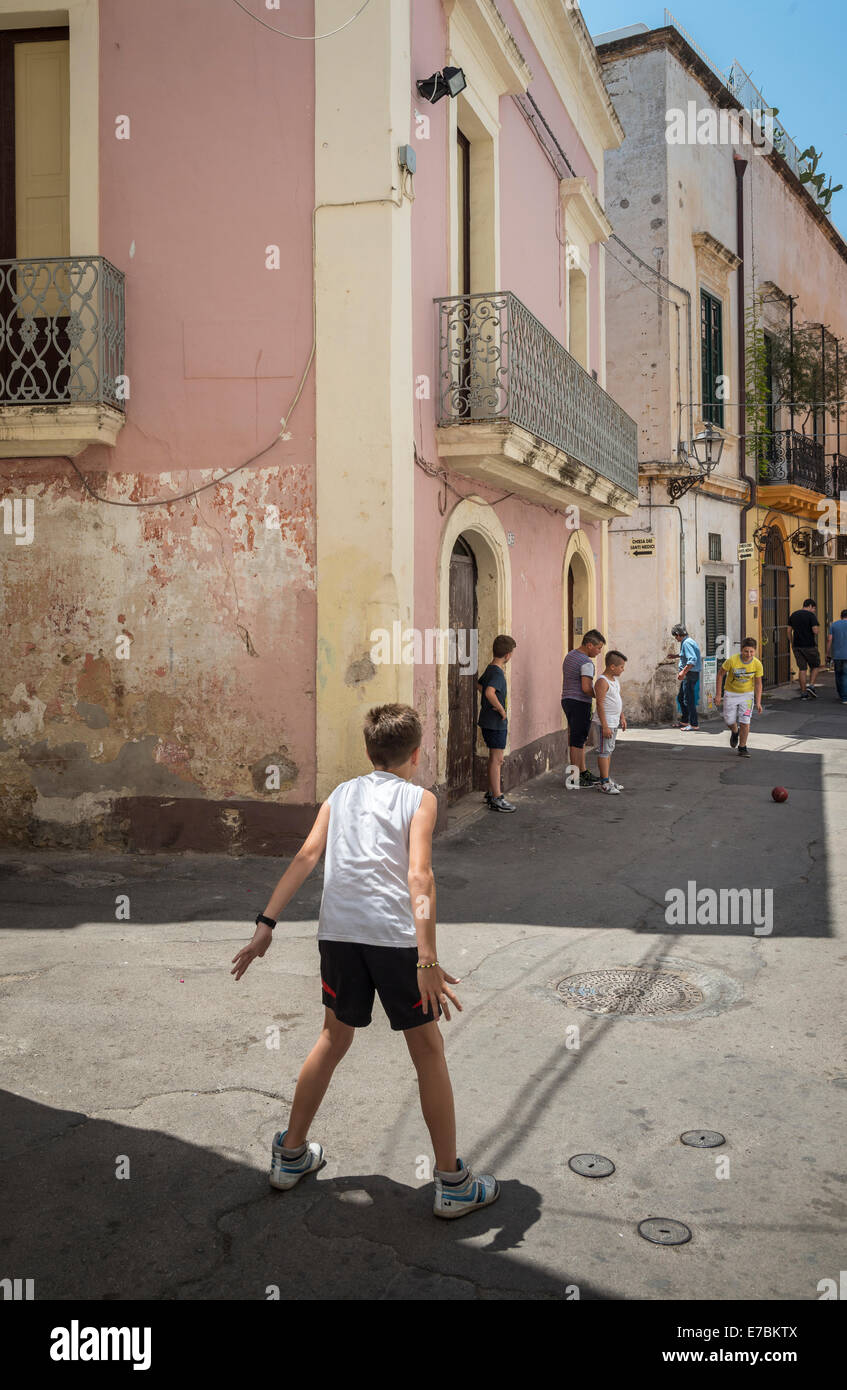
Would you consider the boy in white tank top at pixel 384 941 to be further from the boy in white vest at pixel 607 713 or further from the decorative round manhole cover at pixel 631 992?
the boy in white vest at pixel 607 713

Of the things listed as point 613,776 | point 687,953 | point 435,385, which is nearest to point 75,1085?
point 687,953

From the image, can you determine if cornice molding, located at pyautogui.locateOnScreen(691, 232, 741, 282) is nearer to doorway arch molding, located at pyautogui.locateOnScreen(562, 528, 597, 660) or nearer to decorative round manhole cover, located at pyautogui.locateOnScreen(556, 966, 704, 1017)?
doorway arch molding, located at pyautogui.locateOnScreen(562, 528, 597, 660)

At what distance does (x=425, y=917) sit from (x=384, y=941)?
0.17 m

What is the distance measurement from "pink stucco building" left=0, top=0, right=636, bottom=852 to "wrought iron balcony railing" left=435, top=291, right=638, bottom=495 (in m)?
0.06

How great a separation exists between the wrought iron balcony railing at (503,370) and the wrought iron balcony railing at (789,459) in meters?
11.3

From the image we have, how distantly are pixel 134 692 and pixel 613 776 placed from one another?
623 centimetres

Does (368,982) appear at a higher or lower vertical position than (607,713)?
lower

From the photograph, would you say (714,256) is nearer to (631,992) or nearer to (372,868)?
(631,992)

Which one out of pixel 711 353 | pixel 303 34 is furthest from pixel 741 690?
pixel 303 34

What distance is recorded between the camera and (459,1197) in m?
3.31

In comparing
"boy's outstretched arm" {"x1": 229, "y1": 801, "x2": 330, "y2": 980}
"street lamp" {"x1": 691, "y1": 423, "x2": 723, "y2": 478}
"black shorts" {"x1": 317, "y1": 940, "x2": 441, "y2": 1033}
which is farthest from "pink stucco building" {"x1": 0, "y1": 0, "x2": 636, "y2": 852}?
"street lamp" {"x1": 691, "y1": 423, "x2": 723, "y2": 478}

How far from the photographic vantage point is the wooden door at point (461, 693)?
10.8 metres

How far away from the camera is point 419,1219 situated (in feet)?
10.9

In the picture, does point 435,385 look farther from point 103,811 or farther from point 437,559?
point 103,811
